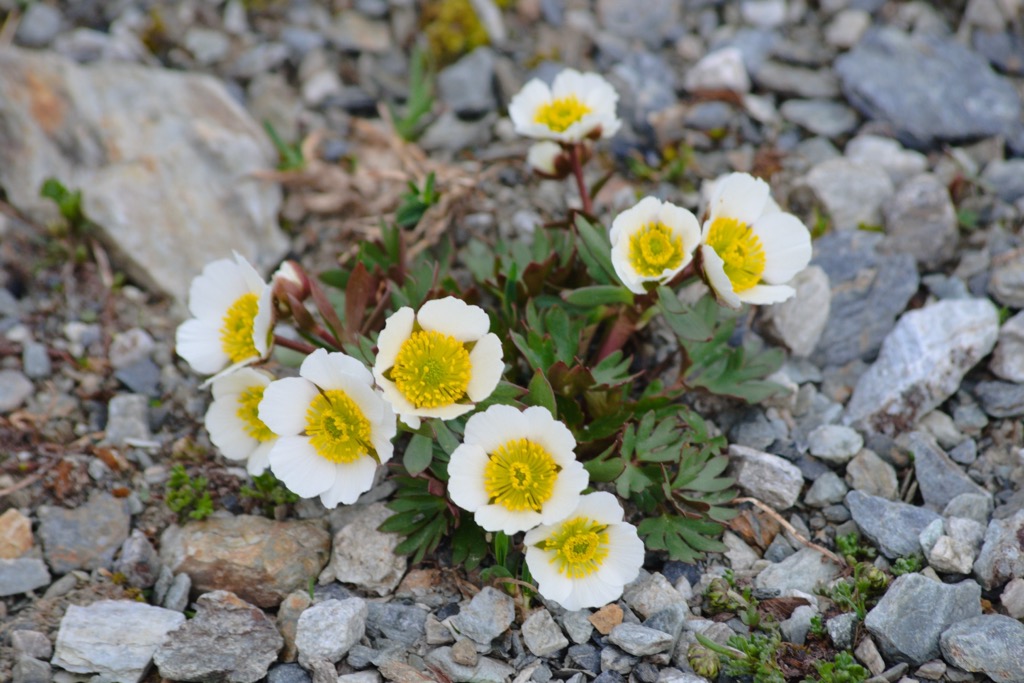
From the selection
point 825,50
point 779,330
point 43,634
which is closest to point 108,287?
point 43,634

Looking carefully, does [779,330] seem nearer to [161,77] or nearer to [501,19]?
[501,19]

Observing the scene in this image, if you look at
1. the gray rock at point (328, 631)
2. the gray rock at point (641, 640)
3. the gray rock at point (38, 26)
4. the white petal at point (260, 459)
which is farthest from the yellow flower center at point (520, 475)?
the gray rock at point (38, 26)

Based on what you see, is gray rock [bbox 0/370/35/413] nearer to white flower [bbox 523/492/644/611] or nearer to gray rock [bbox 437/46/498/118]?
white flower [bbox 523/492/644/611]

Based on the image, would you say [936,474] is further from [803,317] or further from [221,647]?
[221,647]

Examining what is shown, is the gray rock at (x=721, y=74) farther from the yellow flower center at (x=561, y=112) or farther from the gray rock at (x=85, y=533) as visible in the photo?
the gray rock at (x=85, y=533)

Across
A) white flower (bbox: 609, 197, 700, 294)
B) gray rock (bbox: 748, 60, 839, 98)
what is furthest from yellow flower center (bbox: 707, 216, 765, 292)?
gray rock (bbox: 748, 60, 839, 98)

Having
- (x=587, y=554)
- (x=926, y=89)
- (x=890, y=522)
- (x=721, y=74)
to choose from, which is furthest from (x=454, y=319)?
(x=926, y=89)
